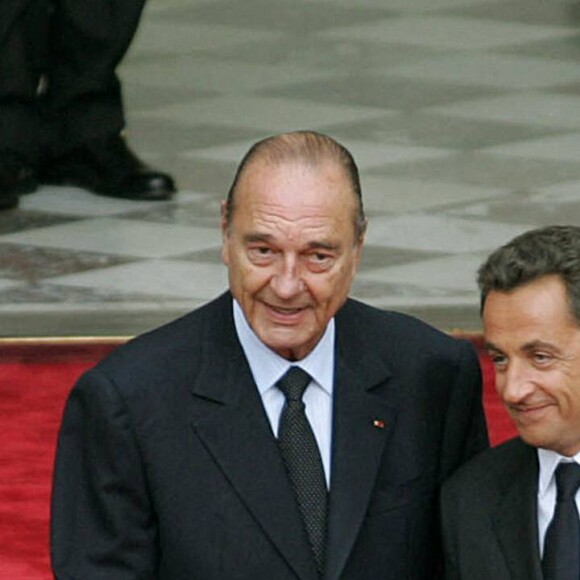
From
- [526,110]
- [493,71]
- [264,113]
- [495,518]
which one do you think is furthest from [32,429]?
[493,71]

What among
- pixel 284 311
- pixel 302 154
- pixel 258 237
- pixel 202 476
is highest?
pixel 302 154

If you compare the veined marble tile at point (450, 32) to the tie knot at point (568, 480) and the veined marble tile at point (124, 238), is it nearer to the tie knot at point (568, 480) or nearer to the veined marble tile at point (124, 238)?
the veined marble tile at point (124, 238)

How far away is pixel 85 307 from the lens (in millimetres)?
6883

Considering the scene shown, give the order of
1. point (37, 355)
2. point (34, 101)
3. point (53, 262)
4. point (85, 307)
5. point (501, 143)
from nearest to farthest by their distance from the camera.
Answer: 1. point (37, 355)
2. point (85, 307)
3. point (53, 262)
4. point (34, 101)
5. point (501, 143)

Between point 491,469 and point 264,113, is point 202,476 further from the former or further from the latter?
point 264,113

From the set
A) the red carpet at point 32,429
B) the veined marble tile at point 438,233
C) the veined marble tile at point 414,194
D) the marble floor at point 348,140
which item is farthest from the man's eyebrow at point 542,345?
the veined marble tile at point 414,194

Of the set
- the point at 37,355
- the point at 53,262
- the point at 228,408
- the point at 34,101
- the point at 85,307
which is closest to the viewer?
the point at 228,408

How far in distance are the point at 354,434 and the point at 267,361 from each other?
16 cm

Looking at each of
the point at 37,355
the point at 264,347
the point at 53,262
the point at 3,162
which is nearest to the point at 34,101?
the point at 3,162

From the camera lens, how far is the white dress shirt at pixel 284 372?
11.0 ft

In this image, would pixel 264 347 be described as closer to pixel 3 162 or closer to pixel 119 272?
pixel 119 272

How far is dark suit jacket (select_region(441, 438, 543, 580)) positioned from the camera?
3.32 m

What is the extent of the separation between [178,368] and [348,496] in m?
0.30

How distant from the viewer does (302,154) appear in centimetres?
323
